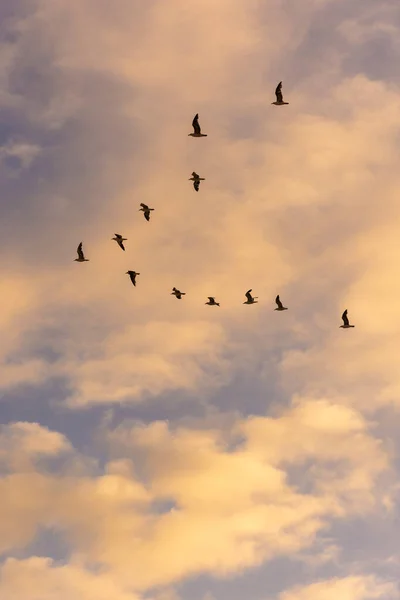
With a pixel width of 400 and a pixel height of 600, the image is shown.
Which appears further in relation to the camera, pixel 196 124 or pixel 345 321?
pixel 345 321

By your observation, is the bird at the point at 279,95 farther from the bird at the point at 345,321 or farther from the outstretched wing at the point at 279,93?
the bird at the point at 345,321

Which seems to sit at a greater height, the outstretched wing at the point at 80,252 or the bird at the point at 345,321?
the outstretched wing at the point at 80,252

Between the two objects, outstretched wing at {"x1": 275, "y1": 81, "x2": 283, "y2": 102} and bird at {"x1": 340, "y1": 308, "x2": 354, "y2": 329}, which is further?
bird at {"x1": 340, "y1": 308, "x2": 354, "y2": 329}

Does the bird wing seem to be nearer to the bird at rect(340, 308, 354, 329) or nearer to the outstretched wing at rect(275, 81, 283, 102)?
the outstretched wing at rect(275, 81, 283, 102)

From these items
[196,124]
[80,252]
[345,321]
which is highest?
[196,124]

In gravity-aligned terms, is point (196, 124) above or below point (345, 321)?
above

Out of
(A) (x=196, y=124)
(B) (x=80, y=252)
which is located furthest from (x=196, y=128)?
(B) (x=80, y=252)

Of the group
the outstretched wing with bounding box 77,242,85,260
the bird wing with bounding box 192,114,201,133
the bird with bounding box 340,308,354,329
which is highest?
the bird wing with bounding box 192,114,201,133

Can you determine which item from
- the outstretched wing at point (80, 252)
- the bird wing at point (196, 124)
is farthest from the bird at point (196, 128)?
the outstretched wing at point (80, 252)

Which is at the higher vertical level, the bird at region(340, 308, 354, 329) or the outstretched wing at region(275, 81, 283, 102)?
the outstretched wing at region(275, 81, 283, 102)

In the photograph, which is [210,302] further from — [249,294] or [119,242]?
[119,242]

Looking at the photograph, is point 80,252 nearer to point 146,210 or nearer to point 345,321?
point 146,210

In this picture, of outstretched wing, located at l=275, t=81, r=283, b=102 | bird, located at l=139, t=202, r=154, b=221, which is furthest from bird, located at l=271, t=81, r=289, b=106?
bird, located at l=139, t=202, r=154, b=221

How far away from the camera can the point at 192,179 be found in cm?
14788
